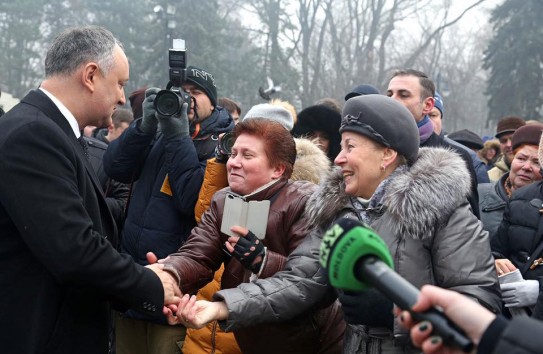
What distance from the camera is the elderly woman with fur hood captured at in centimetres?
290

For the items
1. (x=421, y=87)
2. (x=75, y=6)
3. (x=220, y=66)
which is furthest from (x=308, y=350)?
(x=75, y=6)

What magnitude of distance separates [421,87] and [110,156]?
242 centimetres

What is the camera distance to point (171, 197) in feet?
14.6

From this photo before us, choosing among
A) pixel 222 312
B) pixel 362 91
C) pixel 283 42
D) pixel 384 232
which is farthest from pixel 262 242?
pixel 283 42

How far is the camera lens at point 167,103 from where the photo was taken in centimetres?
434

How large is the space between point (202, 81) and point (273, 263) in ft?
6.56

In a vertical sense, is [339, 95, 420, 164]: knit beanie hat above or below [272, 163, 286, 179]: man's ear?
Result: above

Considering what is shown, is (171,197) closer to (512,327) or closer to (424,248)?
(424,248)

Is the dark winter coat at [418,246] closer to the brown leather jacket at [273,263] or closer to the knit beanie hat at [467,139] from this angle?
the brown leather jacket at [273,263]

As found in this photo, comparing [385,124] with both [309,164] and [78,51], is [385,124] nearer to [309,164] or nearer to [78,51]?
[309,164]

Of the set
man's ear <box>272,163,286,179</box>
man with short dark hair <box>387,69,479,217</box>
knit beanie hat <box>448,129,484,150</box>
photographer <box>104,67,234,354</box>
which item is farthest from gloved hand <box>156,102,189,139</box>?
knit beanie hat <box>448,129,484,150</box>

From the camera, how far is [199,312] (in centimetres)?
314

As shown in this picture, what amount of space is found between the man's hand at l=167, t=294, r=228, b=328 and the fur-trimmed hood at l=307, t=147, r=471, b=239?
708 mm

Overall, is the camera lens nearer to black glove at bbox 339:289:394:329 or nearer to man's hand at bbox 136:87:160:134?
man's hand at bbox 136:87:160:134
